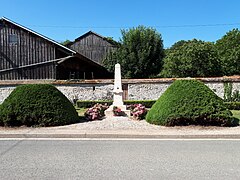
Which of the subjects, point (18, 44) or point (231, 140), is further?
point (18, 44)

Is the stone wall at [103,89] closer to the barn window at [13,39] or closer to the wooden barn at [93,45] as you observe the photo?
the barn window at [13,39]

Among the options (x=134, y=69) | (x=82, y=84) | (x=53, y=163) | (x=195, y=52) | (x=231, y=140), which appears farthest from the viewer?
(x=134, y=69)

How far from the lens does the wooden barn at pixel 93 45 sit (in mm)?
43250

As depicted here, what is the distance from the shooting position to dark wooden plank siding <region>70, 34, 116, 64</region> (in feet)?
142

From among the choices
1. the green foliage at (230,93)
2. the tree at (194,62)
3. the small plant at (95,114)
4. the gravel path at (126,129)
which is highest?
the tree at (194,62)

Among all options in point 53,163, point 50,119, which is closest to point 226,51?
point 50,119

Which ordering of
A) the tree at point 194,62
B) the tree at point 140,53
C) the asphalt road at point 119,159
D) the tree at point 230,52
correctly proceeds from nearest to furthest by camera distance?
the asphalt road at point 119,159 < the tree at point 194,62 < the tree at point 140,53 < the tree at point 230,52

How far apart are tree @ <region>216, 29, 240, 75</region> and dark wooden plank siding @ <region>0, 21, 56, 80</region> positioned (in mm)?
20881

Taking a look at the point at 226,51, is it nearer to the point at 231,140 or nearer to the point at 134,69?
the point at 134,69

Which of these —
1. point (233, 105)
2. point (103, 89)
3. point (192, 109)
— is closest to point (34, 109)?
point (192, 109)

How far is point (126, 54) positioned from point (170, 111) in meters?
24.2

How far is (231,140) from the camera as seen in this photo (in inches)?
316

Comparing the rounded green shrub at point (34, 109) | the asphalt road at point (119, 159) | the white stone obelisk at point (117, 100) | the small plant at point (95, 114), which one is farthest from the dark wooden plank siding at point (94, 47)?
the asphalt road at point (119, 159)

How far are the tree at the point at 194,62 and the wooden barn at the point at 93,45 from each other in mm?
15376
